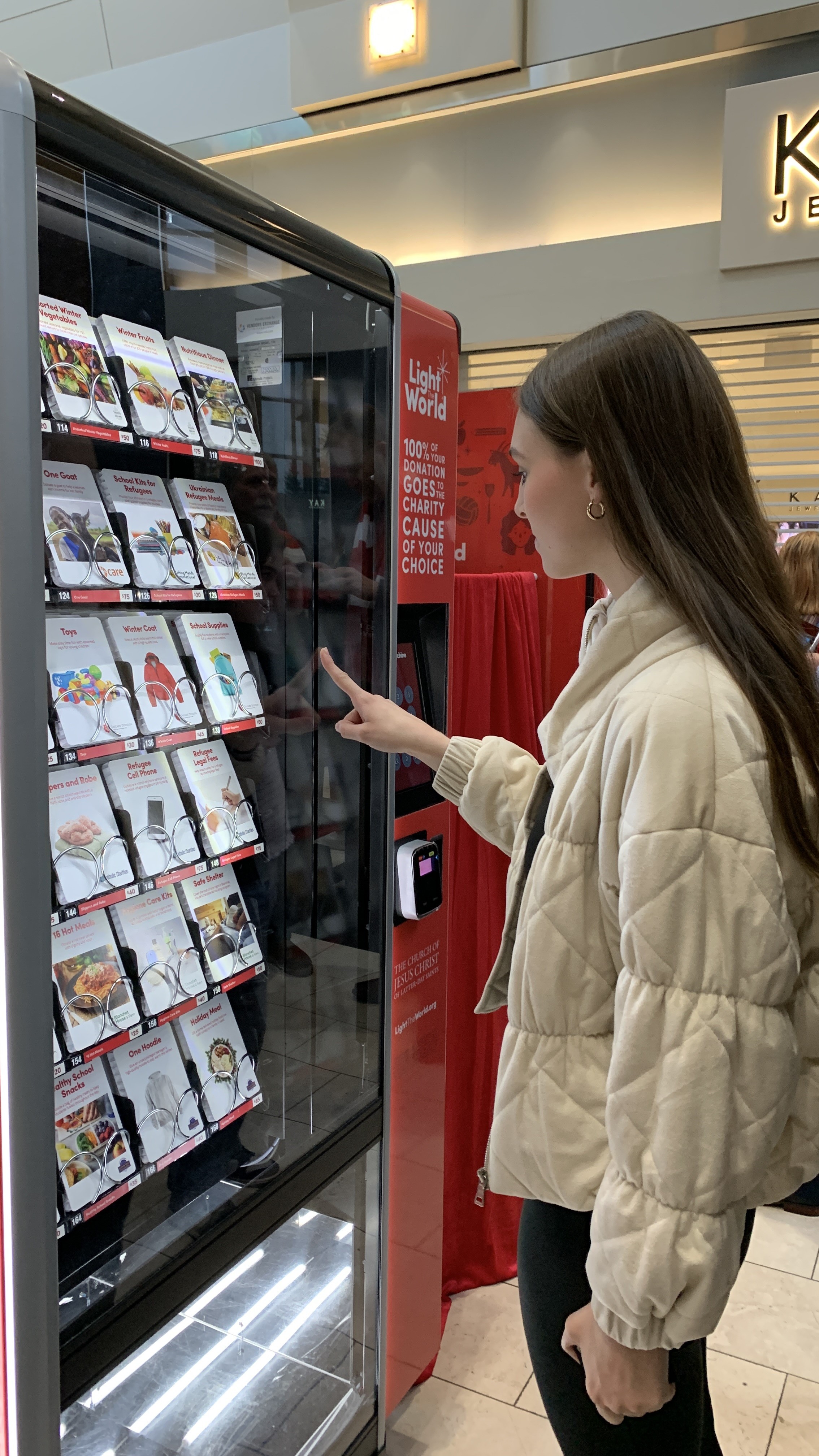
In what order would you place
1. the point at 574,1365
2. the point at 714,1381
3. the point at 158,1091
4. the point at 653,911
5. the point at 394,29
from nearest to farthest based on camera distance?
the point at 653,911 < the point at 574,1365 < the point at 158,1091 < the point at 714,1381 < the point at 394,29

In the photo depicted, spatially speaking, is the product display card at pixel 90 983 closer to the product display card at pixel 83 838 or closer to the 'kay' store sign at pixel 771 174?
the product display card at pixel 83 838

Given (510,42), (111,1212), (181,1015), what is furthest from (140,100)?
(111,1212)

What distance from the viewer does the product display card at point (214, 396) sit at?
1.80 m

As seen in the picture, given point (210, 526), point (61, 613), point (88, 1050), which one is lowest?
point (88, 1050)

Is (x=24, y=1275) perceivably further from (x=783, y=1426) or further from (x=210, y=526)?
(x=783, y=1426)

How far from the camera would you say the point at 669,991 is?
3.48 feet

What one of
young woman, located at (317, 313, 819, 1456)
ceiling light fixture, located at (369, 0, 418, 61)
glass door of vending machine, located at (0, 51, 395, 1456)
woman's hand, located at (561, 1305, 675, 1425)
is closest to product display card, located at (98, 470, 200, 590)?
glass door of vending machine, located at (0, 51, 395, 1456)

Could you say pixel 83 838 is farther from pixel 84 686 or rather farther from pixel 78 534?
pixel 78 534

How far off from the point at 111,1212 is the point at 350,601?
1.18 meters

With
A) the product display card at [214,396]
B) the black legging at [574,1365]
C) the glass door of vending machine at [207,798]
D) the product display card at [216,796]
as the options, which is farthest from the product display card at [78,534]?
the black legging at [574,1365]

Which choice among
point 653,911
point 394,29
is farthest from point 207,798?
point 394,29

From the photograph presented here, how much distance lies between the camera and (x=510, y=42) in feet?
11.2

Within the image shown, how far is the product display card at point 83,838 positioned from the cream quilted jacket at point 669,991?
0.67 m

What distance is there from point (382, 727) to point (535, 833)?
21.4 inches
